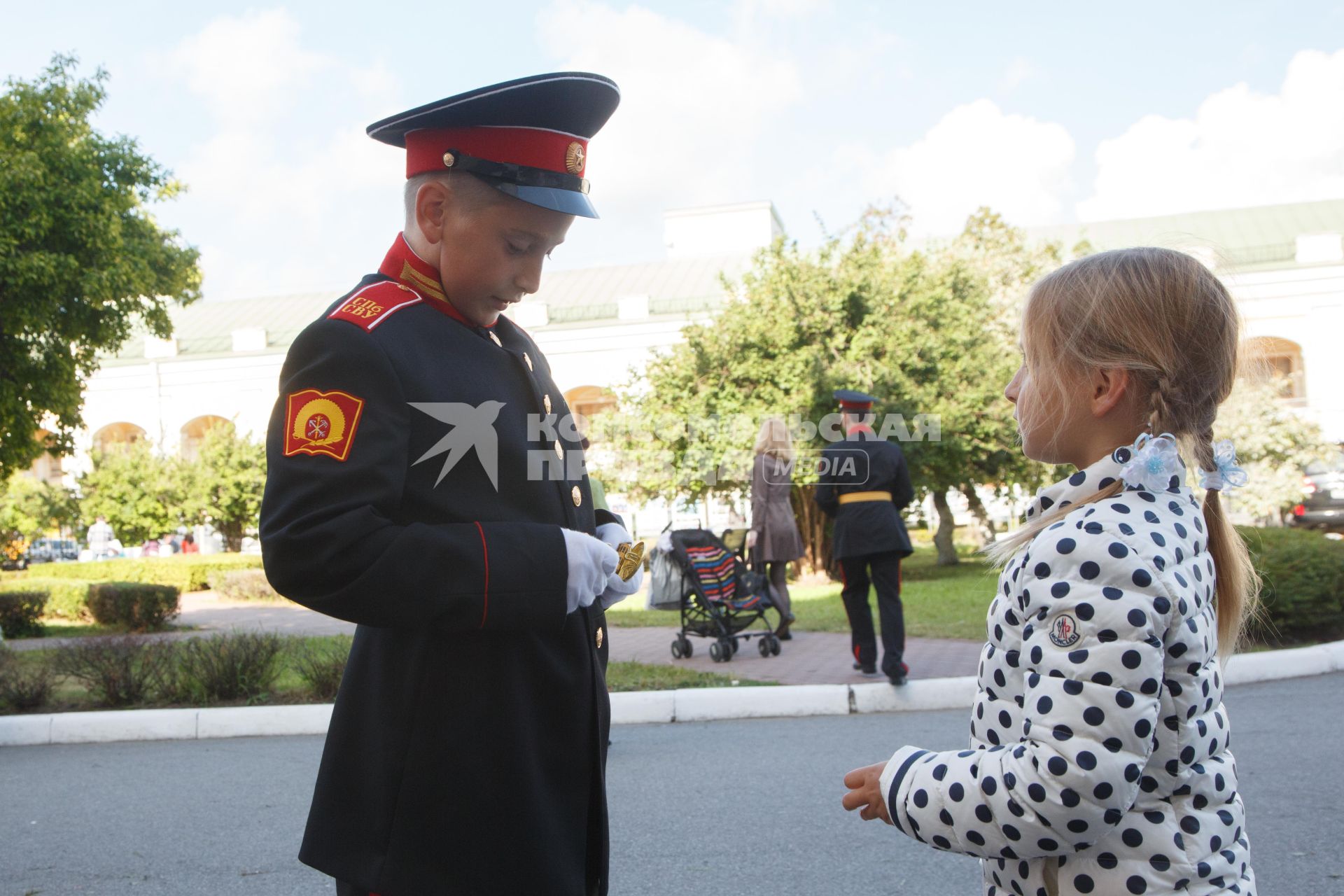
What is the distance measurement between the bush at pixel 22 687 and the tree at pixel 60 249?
4725mm

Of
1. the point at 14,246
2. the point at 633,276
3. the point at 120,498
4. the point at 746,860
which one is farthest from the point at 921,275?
the point at 633,276

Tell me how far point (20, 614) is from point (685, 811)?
13314mm

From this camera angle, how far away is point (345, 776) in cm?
175

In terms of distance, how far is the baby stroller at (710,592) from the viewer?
31.8ft

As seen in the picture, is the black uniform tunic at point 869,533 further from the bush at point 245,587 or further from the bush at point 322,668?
the bush at point 245,587

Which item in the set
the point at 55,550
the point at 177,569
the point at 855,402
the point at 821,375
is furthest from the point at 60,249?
the point at 55,550

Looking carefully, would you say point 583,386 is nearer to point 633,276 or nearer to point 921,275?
point 633,276

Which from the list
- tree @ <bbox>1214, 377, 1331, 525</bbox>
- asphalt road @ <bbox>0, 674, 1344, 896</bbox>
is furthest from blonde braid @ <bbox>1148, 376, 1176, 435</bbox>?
tree @ <bbox>1214, 377, 1331, 525</bbox>

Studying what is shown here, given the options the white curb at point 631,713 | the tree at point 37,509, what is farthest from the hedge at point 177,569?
the white curb at point 631,713

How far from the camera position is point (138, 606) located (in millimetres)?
15367

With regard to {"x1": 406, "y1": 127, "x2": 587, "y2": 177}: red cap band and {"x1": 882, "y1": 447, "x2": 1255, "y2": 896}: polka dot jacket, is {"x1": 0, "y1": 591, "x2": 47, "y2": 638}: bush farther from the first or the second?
{"x1": 882, "y1": 447, "x2": 1255, "y2": 896}: polka dot jacket

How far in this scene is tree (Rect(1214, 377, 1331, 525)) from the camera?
20.5 m

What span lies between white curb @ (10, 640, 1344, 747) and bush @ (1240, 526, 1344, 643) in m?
3.24

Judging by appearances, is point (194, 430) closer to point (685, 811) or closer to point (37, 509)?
point (37, 509)
